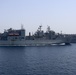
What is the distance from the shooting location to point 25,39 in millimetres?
112875

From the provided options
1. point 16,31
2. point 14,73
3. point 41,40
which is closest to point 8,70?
point 14,73

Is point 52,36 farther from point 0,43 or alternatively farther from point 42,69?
point 42,69

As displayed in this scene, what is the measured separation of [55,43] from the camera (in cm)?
11819

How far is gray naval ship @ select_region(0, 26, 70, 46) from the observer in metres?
107

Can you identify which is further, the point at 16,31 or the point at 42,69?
the point at 16,31

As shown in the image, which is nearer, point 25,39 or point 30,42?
point 30,42

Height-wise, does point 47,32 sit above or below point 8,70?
above

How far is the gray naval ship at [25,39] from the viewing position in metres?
107

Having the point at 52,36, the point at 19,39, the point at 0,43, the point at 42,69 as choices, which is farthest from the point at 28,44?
the point at 42,69

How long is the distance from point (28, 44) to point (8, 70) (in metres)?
74.7

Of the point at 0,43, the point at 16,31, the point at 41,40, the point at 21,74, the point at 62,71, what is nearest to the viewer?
the point at 21,74

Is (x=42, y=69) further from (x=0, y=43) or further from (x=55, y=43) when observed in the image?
(x=55, y=43)

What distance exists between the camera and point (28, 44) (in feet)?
355

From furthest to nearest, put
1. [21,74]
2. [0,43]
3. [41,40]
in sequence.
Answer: [41,40] < [0,43] < [21,74]
